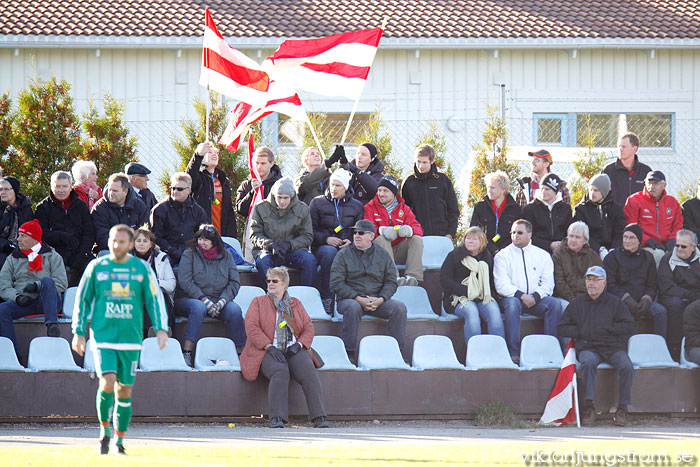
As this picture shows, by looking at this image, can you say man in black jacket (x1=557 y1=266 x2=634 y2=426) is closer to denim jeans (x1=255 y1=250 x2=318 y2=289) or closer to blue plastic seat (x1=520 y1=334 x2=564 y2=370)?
blue plastic seat (x1=520 y1=334 x2=564 y2=370)

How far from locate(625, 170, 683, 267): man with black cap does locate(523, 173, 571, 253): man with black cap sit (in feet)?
2.89

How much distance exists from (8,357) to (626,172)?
7968 mm

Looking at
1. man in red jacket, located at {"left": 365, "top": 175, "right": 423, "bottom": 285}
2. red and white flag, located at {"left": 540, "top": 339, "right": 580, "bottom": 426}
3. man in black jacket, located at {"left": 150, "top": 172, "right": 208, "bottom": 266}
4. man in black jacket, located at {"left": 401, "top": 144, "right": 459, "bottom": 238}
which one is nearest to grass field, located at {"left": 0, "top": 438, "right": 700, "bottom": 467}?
red and white flag, located at {"left": 540, "top": 339, "right": 580, "bottom": 426}

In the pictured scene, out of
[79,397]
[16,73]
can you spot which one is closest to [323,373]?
[79,397]

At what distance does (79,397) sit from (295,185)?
4254 millimetres

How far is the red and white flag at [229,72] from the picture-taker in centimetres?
1348

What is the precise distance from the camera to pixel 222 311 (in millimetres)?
11414

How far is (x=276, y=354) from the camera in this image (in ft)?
34.9

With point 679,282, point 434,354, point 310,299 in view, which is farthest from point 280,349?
point 679,282

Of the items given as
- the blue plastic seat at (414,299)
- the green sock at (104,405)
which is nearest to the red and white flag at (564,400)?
the blue plastic seat at (414,299)

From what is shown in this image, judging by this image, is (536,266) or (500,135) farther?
(500,135)

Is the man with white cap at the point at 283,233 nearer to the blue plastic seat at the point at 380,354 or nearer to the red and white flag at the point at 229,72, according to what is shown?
the blue plastic seat at the point at 380,354

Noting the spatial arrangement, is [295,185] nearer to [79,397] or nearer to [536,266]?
[536,266]

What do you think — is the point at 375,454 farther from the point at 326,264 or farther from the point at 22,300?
the point at 22,300
